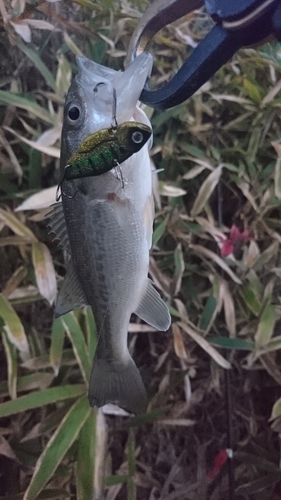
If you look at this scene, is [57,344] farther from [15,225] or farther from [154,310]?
[154,310]

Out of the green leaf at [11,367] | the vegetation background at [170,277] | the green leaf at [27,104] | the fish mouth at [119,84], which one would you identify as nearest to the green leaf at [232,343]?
the vegetation background at [170,277]

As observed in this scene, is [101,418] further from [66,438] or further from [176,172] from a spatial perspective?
[176,172]

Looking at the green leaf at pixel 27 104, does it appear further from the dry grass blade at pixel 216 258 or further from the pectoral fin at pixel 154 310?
the pectoral fin at pixel 154 310

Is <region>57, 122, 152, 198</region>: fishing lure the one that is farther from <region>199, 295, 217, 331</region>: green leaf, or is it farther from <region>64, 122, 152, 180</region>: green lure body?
<region>199, 295, 217, 331</region>: green leaf

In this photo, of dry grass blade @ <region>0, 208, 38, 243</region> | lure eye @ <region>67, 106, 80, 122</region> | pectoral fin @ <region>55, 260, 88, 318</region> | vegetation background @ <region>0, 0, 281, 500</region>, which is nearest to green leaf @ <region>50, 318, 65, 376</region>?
vegetation background @ <region>0, 0, 281, 500</region>

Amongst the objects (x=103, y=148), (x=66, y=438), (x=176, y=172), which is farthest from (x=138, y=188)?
(x=176, y=172)

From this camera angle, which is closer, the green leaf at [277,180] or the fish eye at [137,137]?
the fish eye at [137,137]

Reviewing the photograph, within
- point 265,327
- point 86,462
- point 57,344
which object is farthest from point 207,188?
point 86,462
